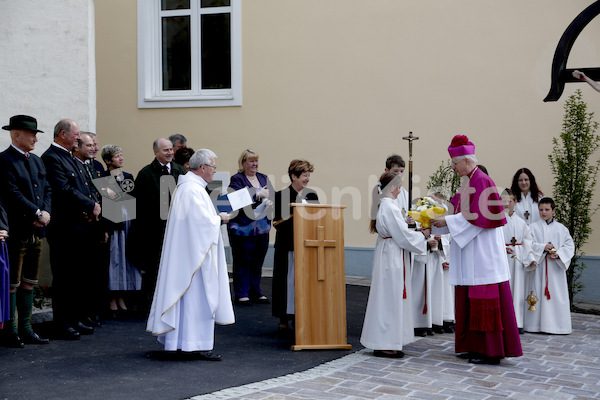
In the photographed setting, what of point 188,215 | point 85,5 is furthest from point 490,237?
point 85,5

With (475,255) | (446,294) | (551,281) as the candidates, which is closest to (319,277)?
(475,255)

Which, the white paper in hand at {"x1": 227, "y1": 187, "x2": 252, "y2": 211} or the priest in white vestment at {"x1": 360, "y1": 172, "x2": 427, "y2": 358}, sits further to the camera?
the white paper in hand at {"x1": 227, "y1": 187, "x2": 252, "y2": 211}

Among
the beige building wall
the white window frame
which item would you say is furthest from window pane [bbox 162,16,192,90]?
the beige building wall

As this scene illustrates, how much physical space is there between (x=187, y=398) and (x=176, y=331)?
1404 millimetres

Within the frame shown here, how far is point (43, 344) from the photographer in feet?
24.2

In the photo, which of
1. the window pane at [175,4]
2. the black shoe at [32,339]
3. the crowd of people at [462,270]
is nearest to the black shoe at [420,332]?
the crowd of people at [462,270]

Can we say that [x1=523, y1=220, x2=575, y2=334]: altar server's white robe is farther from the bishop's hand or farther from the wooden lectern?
the wooden lectern

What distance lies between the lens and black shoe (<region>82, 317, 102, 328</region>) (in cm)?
821

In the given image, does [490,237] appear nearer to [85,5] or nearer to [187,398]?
[187,398]

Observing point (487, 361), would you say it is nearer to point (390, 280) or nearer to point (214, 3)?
point (390, 280)

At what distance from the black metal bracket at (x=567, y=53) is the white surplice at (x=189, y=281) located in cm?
312

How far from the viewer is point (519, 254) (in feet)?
29.9

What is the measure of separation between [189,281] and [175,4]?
8.55m

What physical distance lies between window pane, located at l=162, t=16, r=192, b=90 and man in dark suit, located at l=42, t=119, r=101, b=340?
6269mm
